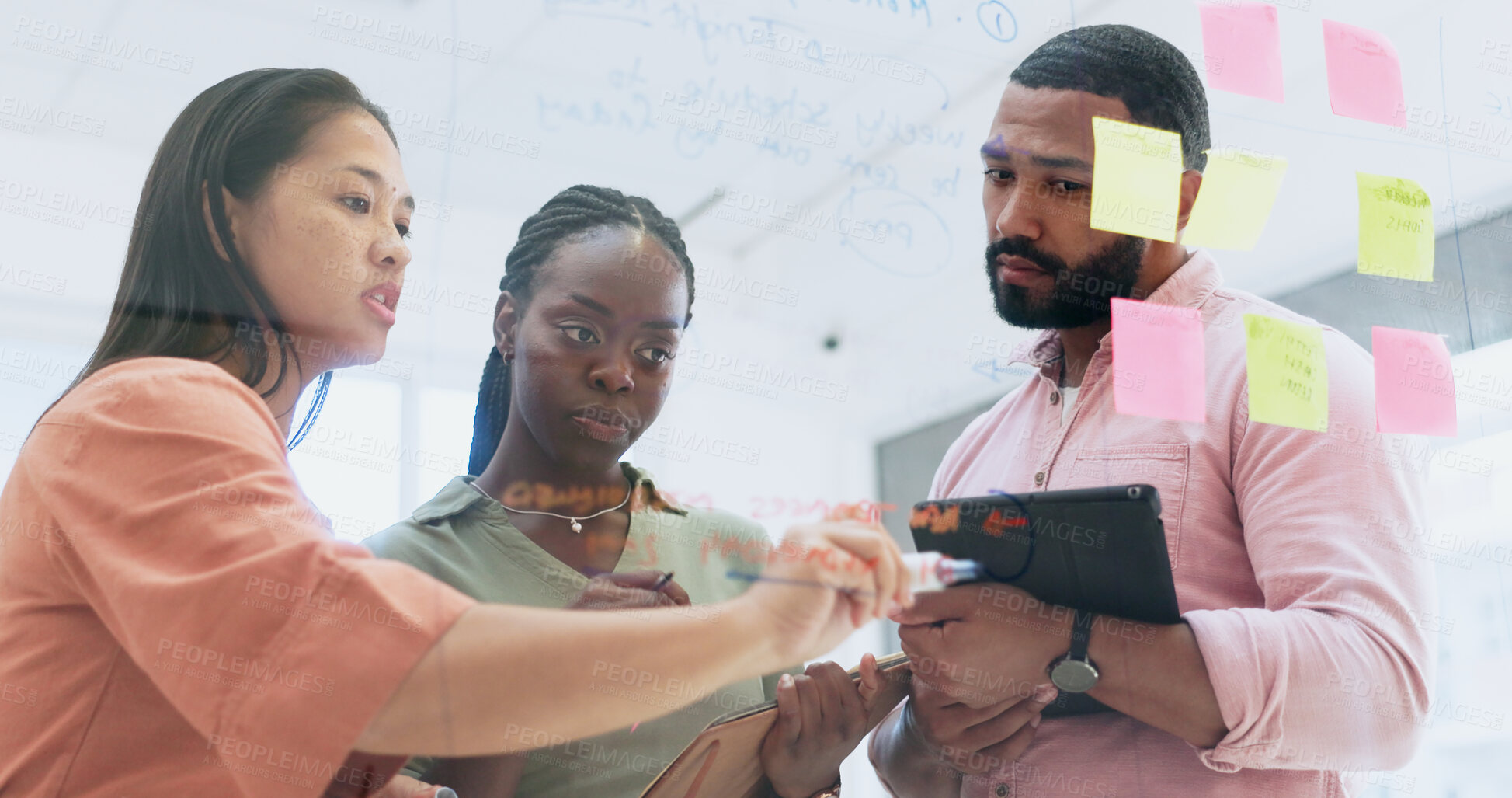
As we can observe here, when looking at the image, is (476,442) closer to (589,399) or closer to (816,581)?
(589,399)

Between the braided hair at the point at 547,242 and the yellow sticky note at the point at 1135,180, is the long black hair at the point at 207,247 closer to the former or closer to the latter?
the braided hair at the point at 547,242

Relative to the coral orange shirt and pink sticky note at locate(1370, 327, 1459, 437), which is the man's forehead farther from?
the coral orange shirt

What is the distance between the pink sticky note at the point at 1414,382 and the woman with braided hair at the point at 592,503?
0.60 m

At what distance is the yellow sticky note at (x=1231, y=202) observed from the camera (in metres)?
1.03

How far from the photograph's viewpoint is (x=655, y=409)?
2.88 feet

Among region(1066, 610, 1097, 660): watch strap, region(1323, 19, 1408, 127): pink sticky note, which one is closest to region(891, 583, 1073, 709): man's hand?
region(1066, 610, 1097, 660): watch strap

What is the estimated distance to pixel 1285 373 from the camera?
3.12 ft

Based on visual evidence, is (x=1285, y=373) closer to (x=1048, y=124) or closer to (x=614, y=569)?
(x=1048, y=124)

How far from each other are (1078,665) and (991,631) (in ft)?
0.24

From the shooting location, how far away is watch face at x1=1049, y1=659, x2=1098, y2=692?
2.74 ft

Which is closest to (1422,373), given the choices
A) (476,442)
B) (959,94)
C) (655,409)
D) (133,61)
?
(959,94)

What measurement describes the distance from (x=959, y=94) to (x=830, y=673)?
0.61 metres

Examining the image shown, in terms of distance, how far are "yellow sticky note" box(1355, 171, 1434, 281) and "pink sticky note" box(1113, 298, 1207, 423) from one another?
10.5 inches

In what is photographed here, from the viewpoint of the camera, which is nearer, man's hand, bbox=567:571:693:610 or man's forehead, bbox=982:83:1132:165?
man's hand, bbox=567:571:693:610
